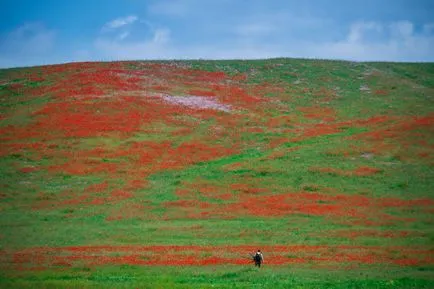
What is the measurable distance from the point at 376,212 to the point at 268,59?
74885 mm

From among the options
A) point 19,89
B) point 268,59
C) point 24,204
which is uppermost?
point 268,59

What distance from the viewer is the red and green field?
32906 mm

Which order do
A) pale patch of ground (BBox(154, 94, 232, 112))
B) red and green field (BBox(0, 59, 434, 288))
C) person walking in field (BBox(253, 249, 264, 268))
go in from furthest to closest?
1. pale patch of ground (BBox(154, 94, 232, 112))
2. red and green field (BBox(0, 59, 434, 288))
3. person walking in field (BBox(253, 249, 264, 268))

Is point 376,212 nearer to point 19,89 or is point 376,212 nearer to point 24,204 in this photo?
point 24,204

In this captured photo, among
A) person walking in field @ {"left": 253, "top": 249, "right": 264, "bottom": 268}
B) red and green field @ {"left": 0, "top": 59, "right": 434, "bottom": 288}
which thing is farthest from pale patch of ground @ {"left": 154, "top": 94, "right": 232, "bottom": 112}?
person walking in field @ {"left": 253, "top": 249, "right": 264, "bottom": 268}

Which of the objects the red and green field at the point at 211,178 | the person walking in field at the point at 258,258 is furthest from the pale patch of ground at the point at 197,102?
the person walking in field at the point at 258,258

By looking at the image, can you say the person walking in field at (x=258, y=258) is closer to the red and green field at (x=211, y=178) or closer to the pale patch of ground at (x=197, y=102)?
the red and green field at (x=211, y=178)

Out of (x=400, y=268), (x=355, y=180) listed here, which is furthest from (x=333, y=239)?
(x=355, y=180)

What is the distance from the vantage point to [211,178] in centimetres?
5669

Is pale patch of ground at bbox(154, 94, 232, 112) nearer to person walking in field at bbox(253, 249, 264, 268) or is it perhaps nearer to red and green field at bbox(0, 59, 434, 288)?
red and green field at bbox(0, 59, 434, 288)

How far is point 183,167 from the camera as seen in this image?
6088 centimetres

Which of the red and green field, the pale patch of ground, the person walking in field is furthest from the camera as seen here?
the pale patch of ground

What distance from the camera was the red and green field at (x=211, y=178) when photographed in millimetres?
32906

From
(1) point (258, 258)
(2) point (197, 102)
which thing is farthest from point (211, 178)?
(2) point (197, 102)
